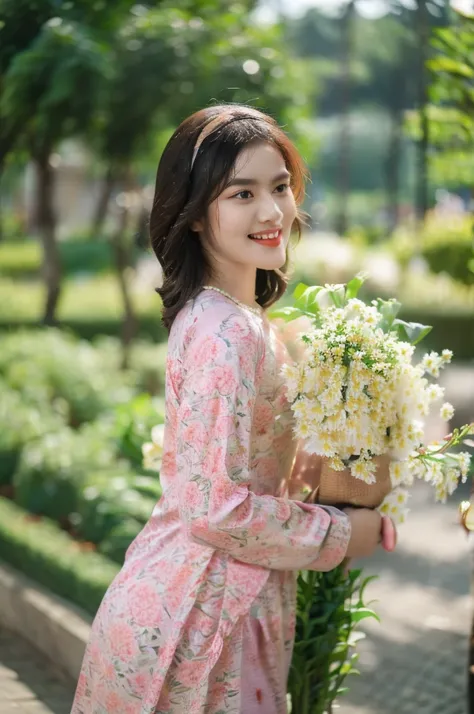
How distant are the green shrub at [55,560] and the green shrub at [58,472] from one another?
11cm

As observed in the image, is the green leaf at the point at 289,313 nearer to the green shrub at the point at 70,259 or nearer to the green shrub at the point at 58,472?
the green shrub at the point at 58,472

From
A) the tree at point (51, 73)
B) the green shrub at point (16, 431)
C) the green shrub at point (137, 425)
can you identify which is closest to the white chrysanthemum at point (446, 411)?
the green shrub at point (137, 425)

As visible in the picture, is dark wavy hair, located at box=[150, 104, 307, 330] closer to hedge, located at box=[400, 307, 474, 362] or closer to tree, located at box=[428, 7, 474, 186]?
tree, located at box=[428, 7, 474, 186]

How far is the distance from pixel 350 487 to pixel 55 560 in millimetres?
2366

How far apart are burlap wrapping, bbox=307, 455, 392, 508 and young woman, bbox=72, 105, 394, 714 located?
0.04 m

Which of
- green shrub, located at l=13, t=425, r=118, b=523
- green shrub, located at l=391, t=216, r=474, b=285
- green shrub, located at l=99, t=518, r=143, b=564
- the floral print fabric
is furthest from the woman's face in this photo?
green shrub, located at l=391, t=216, r=474, b=285

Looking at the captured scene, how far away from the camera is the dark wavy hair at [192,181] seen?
213cm

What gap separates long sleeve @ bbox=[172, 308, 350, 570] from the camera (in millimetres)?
1999

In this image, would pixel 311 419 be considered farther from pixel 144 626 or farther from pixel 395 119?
pixel 395 119

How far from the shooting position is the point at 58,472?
16.3 ft

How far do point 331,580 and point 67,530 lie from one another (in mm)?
2732

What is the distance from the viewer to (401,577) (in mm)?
5516

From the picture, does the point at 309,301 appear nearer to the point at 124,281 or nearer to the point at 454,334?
the point at 124,281

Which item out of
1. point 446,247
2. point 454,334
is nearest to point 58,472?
point 446,247
